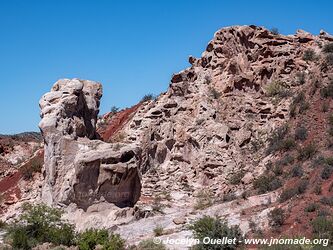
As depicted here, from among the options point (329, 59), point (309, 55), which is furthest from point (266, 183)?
point (309, 55)

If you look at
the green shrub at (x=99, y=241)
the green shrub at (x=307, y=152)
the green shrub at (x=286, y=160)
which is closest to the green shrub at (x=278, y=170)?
the green shrub at (x=286, y=160)

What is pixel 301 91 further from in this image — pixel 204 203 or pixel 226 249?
pixel 226 249

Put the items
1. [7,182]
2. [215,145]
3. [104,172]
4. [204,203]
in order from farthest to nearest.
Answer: [7,182] < [215,145] < [204,203] < [104,172]

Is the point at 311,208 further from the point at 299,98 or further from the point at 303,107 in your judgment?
the point at 299,98

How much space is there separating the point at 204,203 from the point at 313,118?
6.76m

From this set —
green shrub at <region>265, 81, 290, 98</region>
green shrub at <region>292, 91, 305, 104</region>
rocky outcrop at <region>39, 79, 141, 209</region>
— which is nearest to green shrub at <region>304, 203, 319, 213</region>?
rocky outcrop at <region>39, 79, 141, 209</region>

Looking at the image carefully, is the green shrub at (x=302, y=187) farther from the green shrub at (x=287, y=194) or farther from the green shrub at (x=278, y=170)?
the green shrub at (x=278, y=170)

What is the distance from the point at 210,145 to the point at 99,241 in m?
12.5

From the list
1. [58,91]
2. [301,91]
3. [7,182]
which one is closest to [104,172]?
[58,91]

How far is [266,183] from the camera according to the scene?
20.6 m

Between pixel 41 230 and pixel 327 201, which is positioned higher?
pixel 327 201

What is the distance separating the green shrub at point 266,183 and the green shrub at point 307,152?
153 cm

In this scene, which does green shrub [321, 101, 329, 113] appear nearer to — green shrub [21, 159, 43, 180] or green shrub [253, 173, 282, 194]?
green shrub [253, 173, 282, 194]

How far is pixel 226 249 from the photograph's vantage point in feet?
44.6
